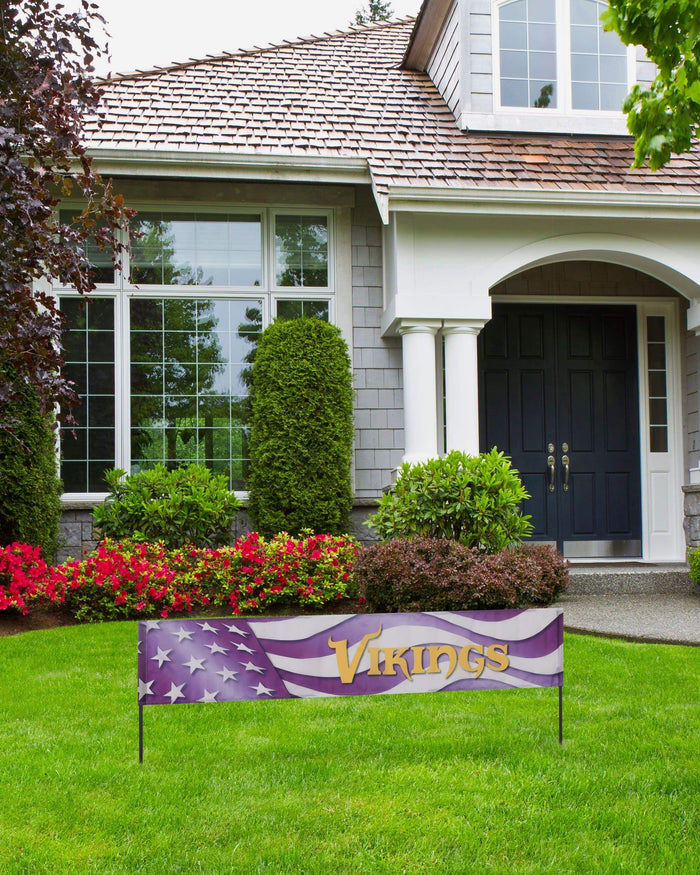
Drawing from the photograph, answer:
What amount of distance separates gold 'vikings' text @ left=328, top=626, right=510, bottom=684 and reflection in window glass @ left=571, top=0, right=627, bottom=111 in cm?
684

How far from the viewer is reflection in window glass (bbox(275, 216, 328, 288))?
840 cm

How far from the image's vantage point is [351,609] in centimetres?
679

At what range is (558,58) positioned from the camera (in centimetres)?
856

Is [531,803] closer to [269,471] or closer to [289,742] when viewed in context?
[289,742]

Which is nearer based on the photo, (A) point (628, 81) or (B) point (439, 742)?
(B) point (439, 742)

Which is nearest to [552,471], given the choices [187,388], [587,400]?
[587,400]

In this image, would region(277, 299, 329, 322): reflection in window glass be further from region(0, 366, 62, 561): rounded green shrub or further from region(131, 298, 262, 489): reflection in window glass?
region(0, 366, 62, 561): rounded green shrub

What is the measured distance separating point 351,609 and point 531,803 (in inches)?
155

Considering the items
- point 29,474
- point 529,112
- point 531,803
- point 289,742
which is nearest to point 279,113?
point 529,112


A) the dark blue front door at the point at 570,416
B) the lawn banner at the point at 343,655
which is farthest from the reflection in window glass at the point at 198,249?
the lawn banner at the point at 343,655

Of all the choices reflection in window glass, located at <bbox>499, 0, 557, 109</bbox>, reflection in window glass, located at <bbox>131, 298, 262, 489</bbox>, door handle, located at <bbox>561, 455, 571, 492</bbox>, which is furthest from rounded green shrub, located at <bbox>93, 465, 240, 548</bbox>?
reflection in window glass, located at <bbox>499, 0, 557, 109</bbox>

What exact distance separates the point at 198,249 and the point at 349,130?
185 cm

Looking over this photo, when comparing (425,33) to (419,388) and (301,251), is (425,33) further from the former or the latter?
(419,388)

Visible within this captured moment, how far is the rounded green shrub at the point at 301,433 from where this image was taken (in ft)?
24.3
